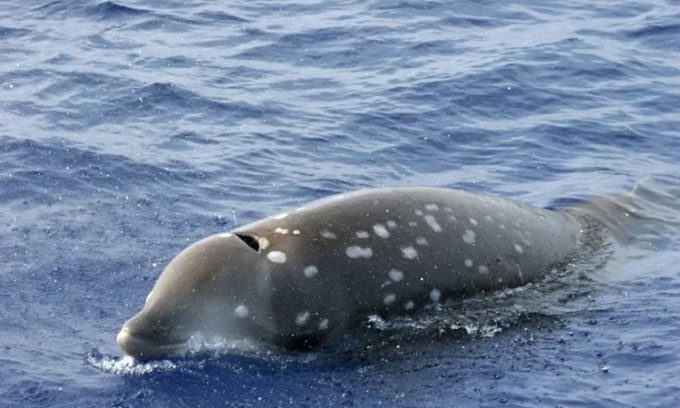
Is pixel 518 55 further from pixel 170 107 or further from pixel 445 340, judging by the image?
pixel 445 340

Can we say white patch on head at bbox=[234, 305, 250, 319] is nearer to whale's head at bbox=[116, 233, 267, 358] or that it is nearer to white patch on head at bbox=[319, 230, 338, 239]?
whale's head at bbox=[116, 233, 267, 358]

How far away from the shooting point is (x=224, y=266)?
9.91 metres

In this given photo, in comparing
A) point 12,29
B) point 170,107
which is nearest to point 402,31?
point 170,107

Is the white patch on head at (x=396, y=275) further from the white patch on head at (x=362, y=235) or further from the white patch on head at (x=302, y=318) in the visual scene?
the white patch on head at (x=302, y=318)

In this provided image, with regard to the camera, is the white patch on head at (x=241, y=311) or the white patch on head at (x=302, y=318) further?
the white patch on head at (x=302, y=318)

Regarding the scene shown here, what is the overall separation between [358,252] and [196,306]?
1532mm

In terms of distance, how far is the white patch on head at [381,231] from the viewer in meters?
10.5

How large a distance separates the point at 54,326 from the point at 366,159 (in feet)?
21.4

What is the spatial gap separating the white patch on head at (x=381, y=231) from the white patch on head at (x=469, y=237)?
827mm

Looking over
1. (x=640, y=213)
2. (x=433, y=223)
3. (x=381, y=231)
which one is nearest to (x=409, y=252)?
(x=381, y=231)

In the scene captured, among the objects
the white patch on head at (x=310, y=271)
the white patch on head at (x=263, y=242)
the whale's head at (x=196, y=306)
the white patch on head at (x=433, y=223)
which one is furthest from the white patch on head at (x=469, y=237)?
the whale's head at (x=196, y=306)

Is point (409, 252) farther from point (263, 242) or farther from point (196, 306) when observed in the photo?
point (196, 306)

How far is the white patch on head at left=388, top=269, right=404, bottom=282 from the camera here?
10414 mm

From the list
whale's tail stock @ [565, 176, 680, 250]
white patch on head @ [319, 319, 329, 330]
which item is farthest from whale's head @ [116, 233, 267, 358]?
whale's tail stock @ [565, 176, 680, 250]
